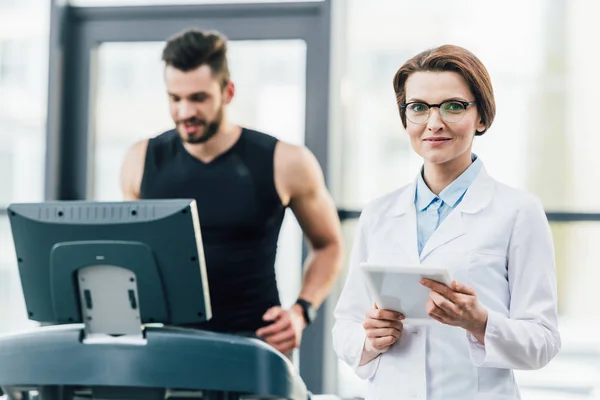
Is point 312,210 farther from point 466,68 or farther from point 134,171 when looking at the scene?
point 466,68

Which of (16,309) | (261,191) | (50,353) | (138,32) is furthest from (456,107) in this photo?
(16,309)

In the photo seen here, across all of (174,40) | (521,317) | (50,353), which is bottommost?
(50,353)

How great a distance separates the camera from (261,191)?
8.00 feet

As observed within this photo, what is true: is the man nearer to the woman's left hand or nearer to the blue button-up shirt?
the blue button-up shirt

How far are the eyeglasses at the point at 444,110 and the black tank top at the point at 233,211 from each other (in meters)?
1.11

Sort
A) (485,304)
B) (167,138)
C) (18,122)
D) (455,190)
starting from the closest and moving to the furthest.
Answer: (485,304) → (455,190) → (167,138) → (18,122)

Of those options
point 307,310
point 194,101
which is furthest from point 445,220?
point 194,101

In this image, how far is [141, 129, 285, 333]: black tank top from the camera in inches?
91.2

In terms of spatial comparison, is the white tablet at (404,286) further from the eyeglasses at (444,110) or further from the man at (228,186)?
the man at (228,186)

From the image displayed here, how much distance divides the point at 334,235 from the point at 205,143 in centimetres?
50

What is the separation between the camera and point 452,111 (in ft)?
4.31

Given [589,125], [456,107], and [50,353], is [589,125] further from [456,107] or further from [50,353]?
[50,353]

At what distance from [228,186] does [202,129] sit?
19cm

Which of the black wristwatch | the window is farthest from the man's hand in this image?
the window
